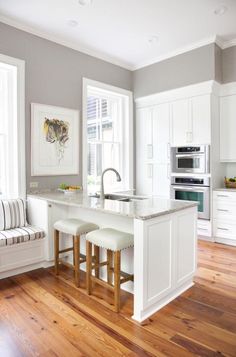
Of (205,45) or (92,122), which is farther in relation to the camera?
(92,122)

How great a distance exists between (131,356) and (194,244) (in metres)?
1.29

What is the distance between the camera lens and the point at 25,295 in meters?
2.67

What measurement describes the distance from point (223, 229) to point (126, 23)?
3402 mm

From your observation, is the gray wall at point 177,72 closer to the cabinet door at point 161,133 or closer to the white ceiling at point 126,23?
the white ceiling at point 126,23

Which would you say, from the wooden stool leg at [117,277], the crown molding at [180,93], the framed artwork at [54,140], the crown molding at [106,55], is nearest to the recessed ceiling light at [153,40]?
the crown molding at [106,55]

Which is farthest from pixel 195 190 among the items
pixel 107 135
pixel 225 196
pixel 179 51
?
pixel 179 51

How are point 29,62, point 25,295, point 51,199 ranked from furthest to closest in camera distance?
point 29,62 → point 51,199 → point 25,295

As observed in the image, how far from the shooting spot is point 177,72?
475cm

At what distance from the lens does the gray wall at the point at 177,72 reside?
4.36 metres

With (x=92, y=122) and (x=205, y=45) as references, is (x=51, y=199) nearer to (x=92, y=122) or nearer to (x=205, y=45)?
(x=92, y=122)

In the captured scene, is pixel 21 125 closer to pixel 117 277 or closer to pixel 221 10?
pixel 117 277

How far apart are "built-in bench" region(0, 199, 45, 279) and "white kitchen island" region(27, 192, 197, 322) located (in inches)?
21.7

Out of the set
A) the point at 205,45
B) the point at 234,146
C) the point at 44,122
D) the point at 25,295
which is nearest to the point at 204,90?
the point at 205,45

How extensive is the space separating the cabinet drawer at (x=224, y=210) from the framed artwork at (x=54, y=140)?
2341mm
